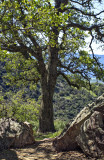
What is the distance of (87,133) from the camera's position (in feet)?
15.3

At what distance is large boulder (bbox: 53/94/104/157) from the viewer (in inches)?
175

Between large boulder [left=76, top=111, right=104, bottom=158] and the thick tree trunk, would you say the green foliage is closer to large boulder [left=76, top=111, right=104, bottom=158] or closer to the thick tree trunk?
the thick tree trunk

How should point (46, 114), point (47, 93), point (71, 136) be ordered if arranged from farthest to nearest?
point (47, 93), point (46, 114), point (71, 136)

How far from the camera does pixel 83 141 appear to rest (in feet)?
15.6

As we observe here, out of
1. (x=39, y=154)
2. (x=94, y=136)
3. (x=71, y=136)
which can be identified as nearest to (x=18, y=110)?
(x=39, y=154)

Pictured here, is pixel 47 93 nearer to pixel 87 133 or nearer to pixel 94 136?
pixel 87 133

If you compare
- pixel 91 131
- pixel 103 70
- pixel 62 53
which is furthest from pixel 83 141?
pixel 62 53

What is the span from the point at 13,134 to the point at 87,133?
104 inches

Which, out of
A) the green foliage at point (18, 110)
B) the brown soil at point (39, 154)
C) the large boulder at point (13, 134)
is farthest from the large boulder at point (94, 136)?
the green foliage at point (18, 110)

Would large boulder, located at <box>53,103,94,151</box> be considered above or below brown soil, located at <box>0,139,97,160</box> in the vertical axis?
above

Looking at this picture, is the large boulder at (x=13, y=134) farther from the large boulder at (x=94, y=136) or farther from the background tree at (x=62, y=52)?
the background tree at (x=62, y=52)

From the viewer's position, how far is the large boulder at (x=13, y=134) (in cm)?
607

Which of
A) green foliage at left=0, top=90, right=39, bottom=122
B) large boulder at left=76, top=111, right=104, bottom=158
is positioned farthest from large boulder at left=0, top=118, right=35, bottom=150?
green foliage at left=0, top=90, right=39, bottom=122

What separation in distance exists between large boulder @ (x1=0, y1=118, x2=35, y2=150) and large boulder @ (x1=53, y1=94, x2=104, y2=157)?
121 centimetres
